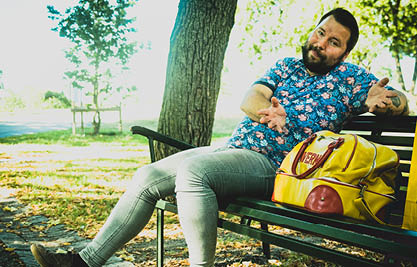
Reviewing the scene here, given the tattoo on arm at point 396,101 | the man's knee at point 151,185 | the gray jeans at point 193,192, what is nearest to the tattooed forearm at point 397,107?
the tattoo on arm at point 396,101

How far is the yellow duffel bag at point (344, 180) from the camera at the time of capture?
1.44m

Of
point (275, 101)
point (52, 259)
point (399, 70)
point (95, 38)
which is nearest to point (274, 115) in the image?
point (275, 101)

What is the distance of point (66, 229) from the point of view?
3.12 metres

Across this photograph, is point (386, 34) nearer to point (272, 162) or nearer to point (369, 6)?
point (369, 6)

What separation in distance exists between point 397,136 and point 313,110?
0.53 meters

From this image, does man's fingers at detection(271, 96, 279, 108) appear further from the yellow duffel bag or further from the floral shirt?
the yellow duffel bag

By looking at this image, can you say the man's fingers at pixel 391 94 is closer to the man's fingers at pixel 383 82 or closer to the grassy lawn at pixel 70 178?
the man's fingers at pixel 383 82

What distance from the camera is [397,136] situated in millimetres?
2141

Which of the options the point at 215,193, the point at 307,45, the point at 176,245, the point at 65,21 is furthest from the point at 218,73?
the point at 65,21

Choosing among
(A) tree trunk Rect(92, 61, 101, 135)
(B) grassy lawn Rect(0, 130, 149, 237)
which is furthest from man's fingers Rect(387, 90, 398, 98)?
(A) tree trunk Rect(92, 61, 101, 135)

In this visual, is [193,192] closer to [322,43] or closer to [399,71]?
[322,43]

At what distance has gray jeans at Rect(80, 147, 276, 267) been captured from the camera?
65.2 inches

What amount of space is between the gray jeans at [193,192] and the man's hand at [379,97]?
26.2 inches

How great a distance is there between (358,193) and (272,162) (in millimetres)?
658
